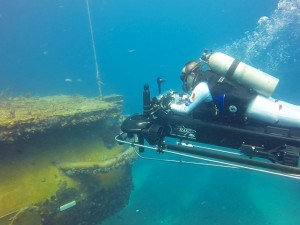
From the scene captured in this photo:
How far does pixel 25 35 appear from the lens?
95.4 metres

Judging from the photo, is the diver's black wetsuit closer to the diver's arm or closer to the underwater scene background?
the diver's arm

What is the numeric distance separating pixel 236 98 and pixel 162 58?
329 feet

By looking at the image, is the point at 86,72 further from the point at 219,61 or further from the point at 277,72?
the point at 219,61

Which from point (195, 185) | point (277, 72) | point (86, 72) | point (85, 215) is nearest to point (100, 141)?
point (85, 215)

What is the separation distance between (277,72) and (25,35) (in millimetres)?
87282

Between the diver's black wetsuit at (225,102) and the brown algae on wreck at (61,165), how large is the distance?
159 inches

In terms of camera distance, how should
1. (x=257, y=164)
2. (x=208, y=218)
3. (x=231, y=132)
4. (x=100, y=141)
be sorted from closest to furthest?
1. (x=257, y=164)
2. (x=231, y=132)
3. (x=100, y=141)
4. (x=208, y=218)

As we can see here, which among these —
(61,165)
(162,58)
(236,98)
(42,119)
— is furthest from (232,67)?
(162,58)

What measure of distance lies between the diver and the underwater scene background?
8772 millimetres

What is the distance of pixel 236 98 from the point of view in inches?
166

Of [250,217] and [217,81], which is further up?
[217,81]

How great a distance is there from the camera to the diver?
13.7ft

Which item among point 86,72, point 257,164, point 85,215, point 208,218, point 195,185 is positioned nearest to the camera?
point 257,164

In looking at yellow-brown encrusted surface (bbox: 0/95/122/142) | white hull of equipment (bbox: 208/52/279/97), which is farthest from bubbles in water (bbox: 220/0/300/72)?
white hull of equipment (bbox: 208/52/279/97)
